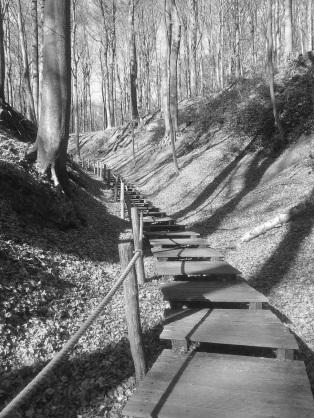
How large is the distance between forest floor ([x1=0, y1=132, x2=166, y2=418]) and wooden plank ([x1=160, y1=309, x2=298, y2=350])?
0.67 metres

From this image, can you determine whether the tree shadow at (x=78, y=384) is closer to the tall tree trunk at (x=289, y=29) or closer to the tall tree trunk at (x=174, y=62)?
the tall tree trunk at (x=174, y=62)

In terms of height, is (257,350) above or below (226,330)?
below

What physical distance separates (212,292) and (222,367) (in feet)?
6.08

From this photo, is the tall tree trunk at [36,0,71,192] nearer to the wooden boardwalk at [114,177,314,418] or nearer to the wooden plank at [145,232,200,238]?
the wooden plank at [145,232,200,238]

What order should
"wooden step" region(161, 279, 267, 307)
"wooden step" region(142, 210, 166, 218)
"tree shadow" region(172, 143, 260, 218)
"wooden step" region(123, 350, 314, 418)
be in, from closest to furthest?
1. "wooden step" region(123, 350, 314, 418)
2. "wooden step" region(161, 279, 267, 307)
3. "wooden step" region(142, 210, 166, 218)
4. "tree shadow" region(172, 143, 260, 218)

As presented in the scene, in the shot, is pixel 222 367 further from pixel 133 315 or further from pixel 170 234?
pixel 170 234

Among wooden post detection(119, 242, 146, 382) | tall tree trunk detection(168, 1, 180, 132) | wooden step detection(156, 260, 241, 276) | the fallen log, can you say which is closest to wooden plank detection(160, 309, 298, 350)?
wooden post detection(119, 242, 146, 382)

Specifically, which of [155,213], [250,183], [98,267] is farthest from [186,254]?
[250,183]

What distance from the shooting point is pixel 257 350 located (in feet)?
15.0

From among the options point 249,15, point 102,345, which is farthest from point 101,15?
point 102,345

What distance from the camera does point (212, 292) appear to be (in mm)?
5367

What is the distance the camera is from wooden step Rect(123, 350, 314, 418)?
293cm

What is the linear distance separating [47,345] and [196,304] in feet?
7.07

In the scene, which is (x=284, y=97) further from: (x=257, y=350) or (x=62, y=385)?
(x=62, y=385)
